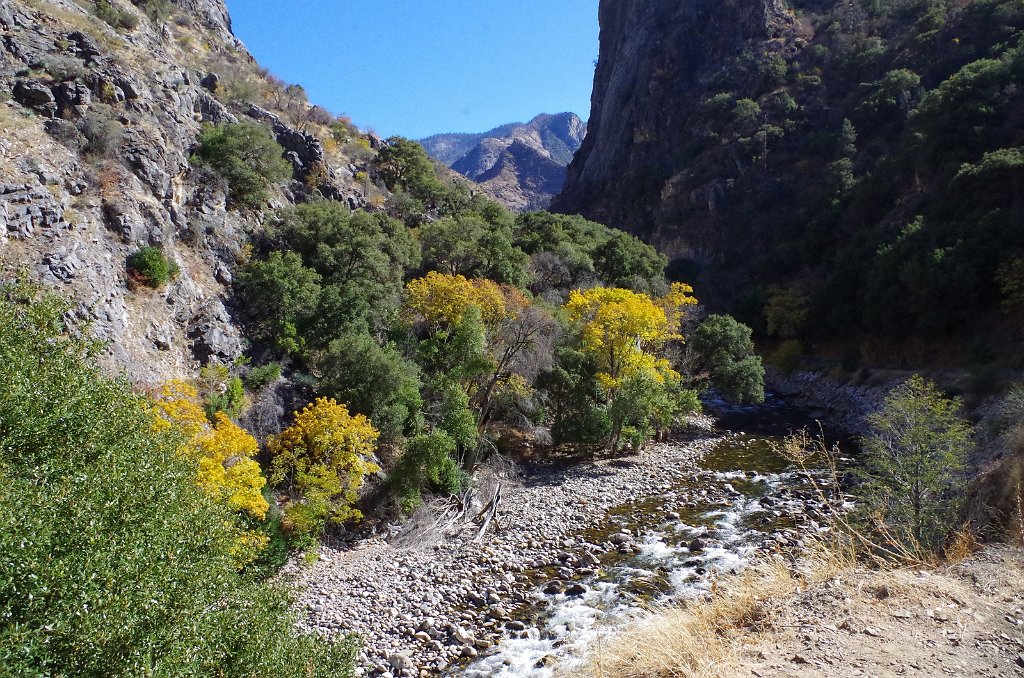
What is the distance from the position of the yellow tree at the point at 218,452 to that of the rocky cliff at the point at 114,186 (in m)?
2.49

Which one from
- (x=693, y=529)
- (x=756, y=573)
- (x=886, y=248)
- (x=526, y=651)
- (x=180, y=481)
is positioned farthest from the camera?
(x=886, y=248)

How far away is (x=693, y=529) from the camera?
16.5 metres

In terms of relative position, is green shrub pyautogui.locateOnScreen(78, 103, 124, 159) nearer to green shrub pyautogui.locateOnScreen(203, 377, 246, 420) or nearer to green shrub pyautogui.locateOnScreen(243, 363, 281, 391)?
green shrub pyautogui.locateOnScreen(243, 363, 281, 391)

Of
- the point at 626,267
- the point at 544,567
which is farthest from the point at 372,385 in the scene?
the point at 626,267

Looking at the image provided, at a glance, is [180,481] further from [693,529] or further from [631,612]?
[693,529]

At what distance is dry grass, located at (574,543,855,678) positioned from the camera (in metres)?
5.00

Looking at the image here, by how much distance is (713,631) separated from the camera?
560cm

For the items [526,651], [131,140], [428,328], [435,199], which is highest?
[435,199]

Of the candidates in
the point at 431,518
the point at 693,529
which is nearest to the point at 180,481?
the point at 431,518

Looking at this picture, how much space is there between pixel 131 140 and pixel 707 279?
2180 inches

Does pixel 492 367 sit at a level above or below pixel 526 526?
above

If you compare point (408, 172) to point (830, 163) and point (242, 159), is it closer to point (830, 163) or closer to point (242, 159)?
point (242, 159)

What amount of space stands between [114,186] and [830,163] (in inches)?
2488

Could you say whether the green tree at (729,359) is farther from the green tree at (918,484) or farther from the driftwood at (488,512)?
the driftwood at (488,512)
